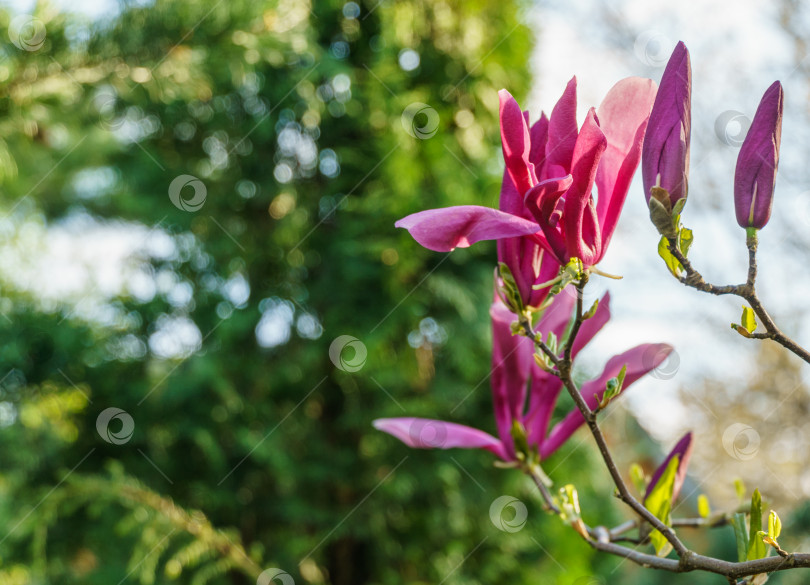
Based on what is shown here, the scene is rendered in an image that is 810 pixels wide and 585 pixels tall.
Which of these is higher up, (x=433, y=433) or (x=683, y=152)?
(x=683, y=152)

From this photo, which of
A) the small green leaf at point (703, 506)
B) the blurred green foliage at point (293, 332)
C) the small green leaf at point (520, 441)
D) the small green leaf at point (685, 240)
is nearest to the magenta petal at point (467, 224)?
the small green leaf at point (685, 240)

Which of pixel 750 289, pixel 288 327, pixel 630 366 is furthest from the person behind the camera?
pixel 288 327

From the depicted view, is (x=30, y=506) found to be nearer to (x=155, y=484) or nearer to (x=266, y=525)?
(x=155, y=484)

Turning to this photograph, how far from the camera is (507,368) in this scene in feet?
1.78

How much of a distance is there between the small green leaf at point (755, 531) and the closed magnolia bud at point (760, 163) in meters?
0.18

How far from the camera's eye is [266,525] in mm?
1834

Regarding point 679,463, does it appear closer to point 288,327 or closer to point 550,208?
point 550,208

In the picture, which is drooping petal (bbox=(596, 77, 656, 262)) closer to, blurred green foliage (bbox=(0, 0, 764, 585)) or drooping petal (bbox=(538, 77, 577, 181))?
drooping petal (bbox=(538, 77, 577, 181))

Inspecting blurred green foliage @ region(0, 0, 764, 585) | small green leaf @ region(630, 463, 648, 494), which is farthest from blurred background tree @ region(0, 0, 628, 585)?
small green leaf @ region(630, 463, 648, 494)

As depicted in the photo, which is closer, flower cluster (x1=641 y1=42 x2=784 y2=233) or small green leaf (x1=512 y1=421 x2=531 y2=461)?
flower cluster (x1=641 y1=42 x2=784 y2=233)

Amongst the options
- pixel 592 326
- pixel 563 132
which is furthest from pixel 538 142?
pixel 592 326

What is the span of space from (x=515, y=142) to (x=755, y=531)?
0.30 m

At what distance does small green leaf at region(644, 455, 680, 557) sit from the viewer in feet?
1.61

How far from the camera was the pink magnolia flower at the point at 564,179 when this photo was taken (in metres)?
0.39
